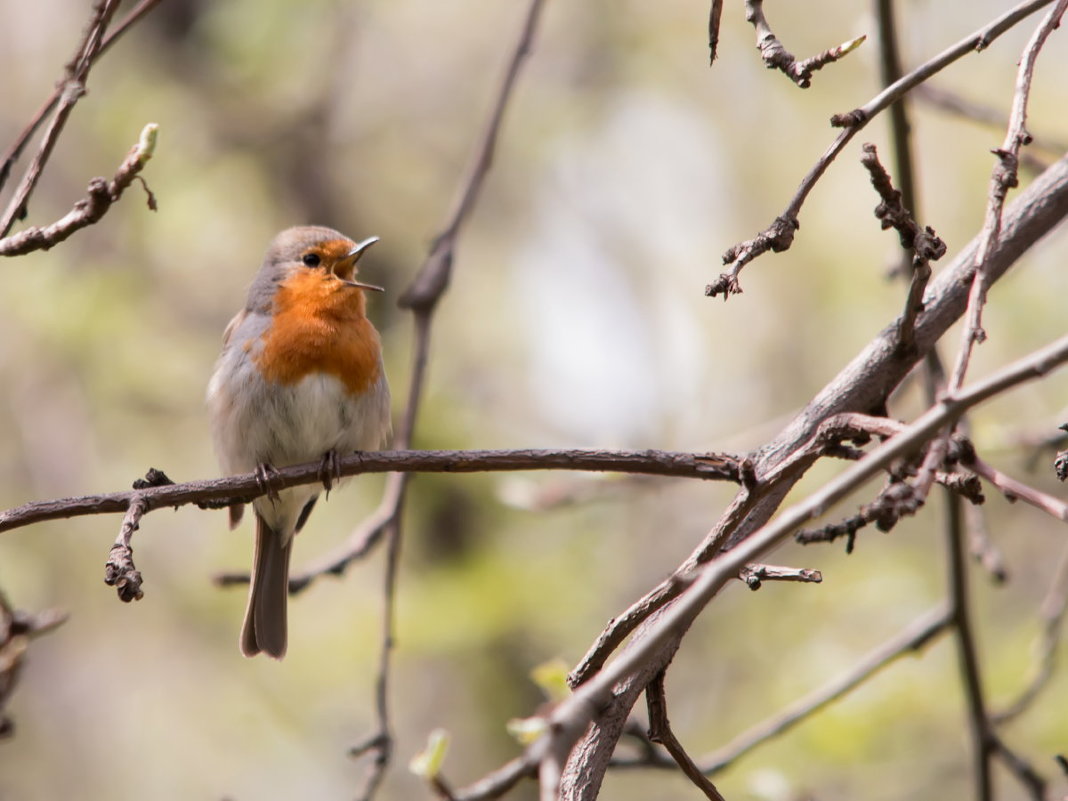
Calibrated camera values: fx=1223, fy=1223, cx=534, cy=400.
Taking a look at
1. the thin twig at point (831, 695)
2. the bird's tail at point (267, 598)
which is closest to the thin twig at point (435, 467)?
the thin twig at point (831, 695)

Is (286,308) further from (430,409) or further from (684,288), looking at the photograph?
(684,288)

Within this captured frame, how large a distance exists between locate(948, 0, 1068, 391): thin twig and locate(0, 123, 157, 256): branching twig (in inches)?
54.0

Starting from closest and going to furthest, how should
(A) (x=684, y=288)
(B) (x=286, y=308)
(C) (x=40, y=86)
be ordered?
(B) (x=286, y=308)
(C) (x=40, y=86)
(A) (x=684, y=288)

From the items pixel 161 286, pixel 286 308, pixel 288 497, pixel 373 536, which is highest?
pixel 161 286

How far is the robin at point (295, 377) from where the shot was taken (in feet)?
14.1

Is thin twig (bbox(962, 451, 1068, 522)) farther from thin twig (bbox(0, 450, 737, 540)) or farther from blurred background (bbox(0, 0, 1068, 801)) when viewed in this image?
blurred background (bbox(0, 0, 1068, 801))

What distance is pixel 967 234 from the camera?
353 inches

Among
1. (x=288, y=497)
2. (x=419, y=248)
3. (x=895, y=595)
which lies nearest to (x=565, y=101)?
(x=419, y=248)

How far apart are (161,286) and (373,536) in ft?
19.3

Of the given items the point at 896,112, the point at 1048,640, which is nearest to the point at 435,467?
the point at 896,112

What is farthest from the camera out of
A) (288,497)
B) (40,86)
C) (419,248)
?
(419,248)

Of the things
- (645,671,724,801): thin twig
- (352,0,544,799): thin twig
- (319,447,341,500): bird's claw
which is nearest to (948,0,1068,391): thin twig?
(645,671,724,801): thin twig

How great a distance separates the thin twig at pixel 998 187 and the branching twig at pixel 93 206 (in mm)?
1372

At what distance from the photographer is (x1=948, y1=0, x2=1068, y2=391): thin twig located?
5.33 feet
